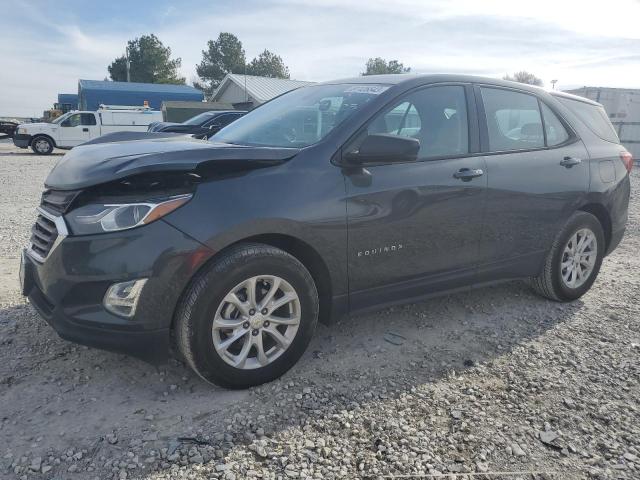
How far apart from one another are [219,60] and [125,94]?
4364 cm

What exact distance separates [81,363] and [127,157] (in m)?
1.31

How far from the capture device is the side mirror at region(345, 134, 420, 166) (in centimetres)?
285

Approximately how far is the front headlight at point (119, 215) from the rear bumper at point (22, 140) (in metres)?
21.2

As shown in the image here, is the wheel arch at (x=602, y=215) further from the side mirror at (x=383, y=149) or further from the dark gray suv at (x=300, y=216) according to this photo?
the side mirror at (x=383, y=149)

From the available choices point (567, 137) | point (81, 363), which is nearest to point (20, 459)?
point (81, 363)

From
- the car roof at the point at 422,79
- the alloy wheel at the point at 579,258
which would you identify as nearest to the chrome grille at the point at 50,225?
the car roof at the point at 422,79

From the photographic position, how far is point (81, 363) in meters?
3.01

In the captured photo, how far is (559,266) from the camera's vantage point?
13.6 ft

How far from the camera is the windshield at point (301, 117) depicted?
316 cm

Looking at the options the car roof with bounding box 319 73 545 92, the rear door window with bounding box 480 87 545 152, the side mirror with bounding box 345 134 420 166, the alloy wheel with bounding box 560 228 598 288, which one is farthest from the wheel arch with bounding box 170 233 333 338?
the alloy wheel with bounding box 560 228 598 288

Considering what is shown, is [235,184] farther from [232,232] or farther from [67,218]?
[67,218]

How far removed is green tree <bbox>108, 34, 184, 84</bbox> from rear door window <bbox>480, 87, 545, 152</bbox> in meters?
66.4

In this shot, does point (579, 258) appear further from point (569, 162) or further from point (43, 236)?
point (43, 236)

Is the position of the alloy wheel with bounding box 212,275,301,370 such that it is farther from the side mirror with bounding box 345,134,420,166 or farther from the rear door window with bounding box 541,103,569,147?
the rear door window with bounding box 541,103,569,147
